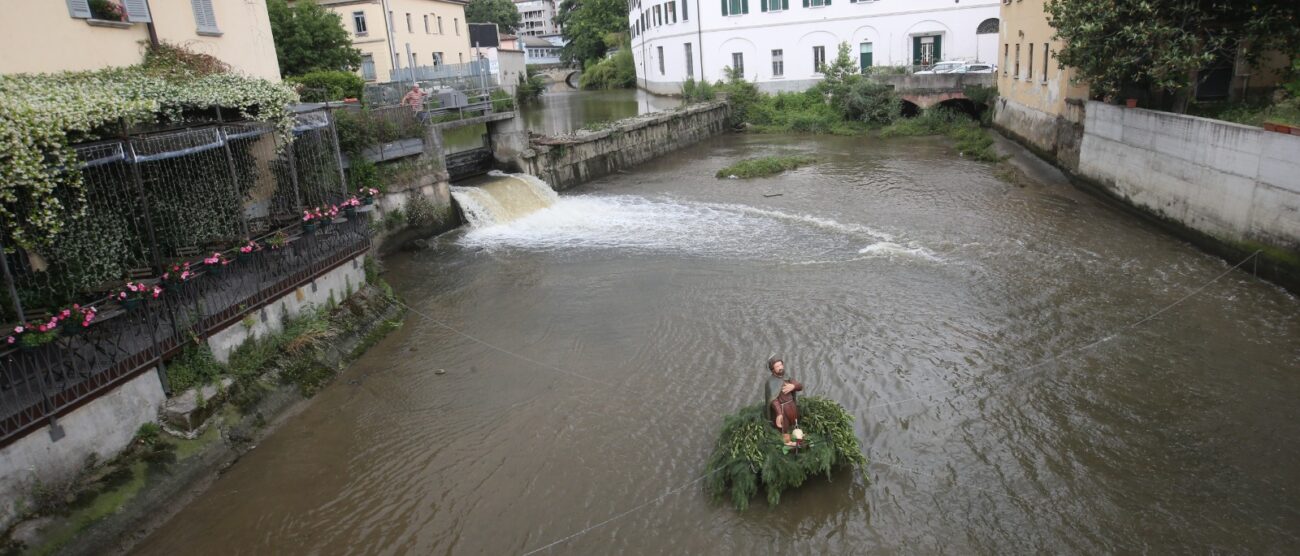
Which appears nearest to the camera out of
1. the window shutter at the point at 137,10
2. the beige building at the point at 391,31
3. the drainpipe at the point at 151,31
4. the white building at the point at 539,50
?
the window shutter at the point at 137,10

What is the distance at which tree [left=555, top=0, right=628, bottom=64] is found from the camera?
78.7 meters

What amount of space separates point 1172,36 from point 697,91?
91.9ft

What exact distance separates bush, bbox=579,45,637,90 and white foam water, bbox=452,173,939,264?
48.1 meters

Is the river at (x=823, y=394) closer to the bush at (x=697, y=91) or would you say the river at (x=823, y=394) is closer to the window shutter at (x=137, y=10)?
the window shutter at (x=137, y=10)

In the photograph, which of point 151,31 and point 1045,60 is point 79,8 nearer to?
point 151,31

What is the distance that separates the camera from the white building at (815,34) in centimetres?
4100

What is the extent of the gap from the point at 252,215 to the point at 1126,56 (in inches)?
721

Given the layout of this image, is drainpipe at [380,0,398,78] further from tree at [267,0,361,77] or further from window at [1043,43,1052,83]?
window at [1043,43,1052,83]

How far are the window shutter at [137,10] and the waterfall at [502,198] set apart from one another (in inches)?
307

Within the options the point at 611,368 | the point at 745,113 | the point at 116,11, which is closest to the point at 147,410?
Result: the point at 611,368

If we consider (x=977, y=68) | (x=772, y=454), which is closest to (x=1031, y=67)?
(x=977, y=68)

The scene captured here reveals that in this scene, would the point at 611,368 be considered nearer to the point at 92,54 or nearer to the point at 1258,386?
the point at 1258,386

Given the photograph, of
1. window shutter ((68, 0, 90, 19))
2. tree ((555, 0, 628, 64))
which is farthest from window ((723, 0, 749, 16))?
window shutter ((68, 0, 90, 19))

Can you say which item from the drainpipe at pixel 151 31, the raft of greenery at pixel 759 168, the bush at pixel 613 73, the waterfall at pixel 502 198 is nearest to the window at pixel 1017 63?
the raft of greenery at pixel 759 168
